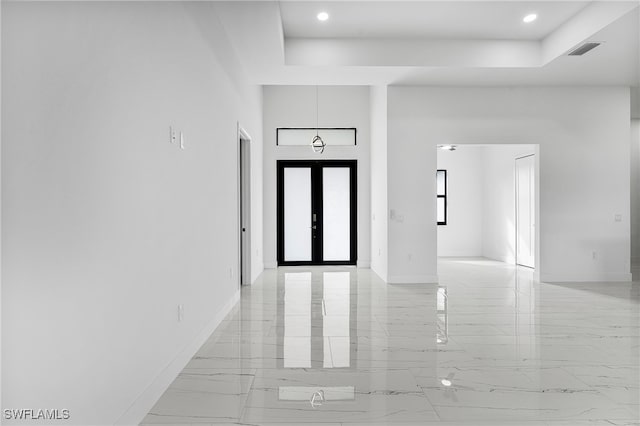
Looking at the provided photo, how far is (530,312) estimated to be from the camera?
4.91m

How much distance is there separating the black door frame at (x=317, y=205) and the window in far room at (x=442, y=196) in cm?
317

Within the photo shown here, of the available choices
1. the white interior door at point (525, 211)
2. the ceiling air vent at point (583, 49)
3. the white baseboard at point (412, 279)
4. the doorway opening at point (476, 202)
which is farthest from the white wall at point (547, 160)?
the doorway opening at point (476, 202)

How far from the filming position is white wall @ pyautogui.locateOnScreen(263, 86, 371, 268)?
8.97 meters

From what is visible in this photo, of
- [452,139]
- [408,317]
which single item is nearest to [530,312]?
[408,317]

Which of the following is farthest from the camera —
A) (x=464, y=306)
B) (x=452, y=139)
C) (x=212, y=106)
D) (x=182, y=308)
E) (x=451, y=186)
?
(x=451, y=186)

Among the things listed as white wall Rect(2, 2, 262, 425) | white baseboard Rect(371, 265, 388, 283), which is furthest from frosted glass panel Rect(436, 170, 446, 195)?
white wall Rect(2, 2, 262, 425)

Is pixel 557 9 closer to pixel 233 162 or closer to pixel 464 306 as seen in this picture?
pixel 464 306

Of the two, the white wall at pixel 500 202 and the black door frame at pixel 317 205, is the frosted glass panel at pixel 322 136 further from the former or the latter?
the white wall at pixel 500 202

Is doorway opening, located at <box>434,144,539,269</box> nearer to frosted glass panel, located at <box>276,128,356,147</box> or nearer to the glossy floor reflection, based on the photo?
frosted glass panel, located at <box>276,128,356,147</box>

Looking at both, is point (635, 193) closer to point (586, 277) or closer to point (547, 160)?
point (586, 277)

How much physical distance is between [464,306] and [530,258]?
4473 millimetres

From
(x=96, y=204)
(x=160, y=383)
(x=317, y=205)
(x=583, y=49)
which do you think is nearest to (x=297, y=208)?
(x=317, y=205)

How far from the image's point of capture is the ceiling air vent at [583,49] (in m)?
5.17

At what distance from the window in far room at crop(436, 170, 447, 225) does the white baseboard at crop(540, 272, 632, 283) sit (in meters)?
4.33
